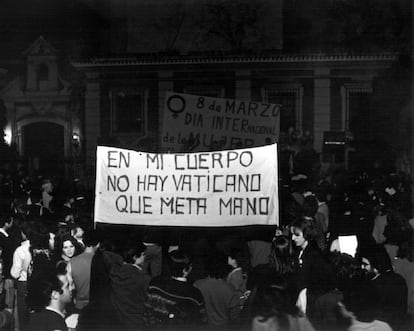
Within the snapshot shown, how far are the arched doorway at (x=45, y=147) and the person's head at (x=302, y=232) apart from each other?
399cm

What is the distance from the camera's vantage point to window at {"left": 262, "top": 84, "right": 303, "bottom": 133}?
25.5 feet

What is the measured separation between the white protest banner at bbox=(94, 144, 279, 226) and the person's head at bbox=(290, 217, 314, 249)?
1.95ft

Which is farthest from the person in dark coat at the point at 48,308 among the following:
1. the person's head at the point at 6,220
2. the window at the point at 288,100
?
the window at the point at 288,100

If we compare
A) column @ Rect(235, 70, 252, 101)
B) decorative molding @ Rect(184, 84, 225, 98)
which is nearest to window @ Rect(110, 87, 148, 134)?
decorative molding @ Rect(184, 84, 225, 98)

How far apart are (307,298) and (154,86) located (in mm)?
4594

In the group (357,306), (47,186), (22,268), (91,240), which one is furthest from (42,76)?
(357,306)

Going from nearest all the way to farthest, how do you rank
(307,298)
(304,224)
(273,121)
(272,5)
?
(307,298) → (304,224) → (273,121) → (272,5)

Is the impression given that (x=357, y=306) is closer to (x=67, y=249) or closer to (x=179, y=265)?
(x=179, y=265)

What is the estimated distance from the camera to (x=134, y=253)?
4289mm

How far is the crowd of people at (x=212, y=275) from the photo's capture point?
356cm

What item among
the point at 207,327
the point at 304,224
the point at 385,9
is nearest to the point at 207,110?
the point at 385,9

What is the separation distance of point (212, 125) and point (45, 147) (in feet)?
8.27

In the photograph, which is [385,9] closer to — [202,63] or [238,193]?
[202,63]

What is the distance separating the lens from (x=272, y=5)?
7.60m
